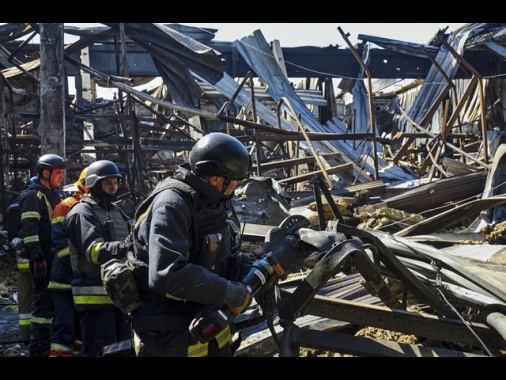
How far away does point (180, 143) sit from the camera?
10.6m

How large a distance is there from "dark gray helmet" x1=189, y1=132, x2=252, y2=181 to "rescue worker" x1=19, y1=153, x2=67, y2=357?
3.01m

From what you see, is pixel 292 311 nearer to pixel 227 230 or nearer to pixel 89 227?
pixel 227 230

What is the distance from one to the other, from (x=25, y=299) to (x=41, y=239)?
68cm

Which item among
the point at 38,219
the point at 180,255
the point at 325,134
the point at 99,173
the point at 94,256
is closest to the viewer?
the point at 180,255

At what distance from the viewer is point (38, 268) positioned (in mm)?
5492

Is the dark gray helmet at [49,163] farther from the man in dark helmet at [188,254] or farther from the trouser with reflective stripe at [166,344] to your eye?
the trouser with reflective stripe at [166,344]

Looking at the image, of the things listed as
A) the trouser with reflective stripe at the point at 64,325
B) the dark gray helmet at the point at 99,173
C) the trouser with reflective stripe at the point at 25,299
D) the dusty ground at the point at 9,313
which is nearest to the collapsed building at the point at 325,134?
the dusty ground at the point at 9,313

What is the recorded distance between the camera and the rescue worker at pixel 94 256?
14.6 feet

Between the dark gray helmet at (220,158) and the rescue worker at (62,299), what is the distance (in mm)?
2316

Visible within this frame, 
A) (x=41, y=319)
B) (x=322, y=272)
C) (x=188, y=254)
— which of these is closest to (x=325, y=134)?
(x=41, y=319)

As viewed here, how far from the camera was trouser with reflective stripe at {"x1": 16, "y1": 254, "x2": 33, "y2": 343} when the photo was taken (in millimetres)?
5895

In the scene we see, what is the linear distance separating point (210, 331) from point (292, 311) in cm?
65

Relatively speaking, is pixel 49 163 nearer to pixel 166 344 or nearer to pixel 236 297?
pixel 166 344
